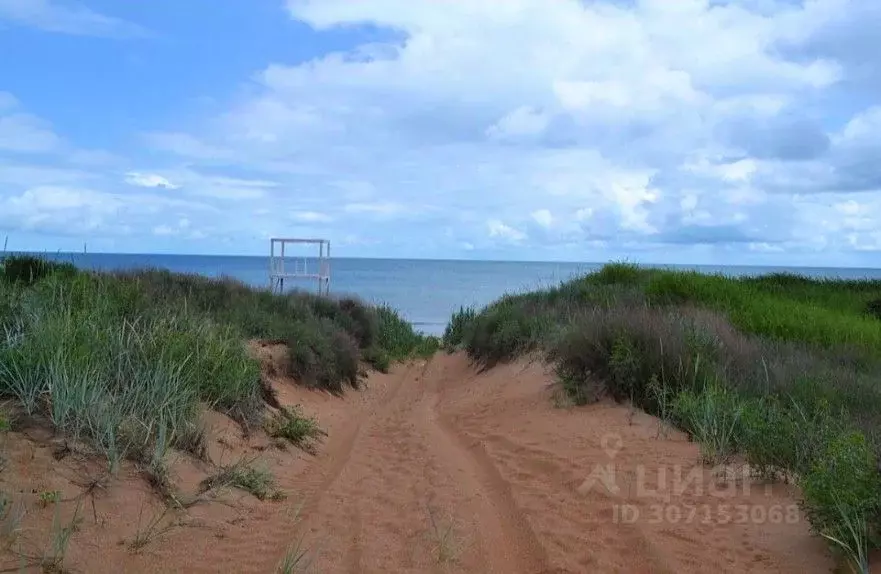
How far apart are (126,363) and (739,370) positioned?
747 cm

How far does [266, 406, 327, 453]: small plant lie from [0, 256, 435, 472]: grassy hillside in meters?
0.24

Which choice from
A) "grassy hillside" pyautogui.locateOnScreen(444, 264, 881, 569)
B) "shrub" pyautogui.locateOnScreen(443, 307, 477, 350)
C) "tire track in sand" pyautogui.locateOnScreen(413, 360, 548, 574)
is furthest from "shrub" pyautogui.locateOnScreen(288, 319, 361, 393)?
"shrub" pyautogui.locateOnScreen(443, 307, 477, 350)

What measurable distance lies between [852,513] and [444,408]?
28.2ft

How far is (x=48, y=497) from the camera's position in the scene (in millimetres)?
5047

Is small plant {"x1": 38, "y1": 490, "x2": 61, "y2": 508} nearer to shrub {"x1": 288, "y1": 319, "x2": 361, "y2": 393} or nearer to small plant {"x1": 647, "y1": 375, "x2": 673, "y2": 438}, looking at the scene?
small plant {"x1": 647, "y1": 375, "x2": 673, "y2": 438}

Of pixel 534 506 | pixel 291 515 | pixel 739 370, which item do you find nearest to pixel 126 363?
pixel 291 515

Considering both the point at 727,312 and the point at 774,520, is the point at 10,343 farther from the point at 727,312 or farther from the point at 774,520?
the point at 727,312

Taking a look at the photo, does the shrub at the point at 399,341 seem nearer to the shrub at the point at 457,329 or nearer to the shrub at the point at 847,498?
the shrub at the point at 457,329

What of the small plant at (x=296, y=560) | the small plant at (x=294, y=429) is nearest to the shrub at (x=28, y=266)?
the small plant at (x=294, y=429)

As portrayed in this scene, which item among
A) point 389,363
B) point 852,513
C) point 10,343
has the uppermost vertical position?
→ point 10,343

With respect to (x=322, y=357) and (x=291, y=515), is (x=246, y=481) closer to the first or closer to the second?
(x=291, y=515)

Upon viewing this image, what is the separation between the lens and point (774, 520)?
222 inches

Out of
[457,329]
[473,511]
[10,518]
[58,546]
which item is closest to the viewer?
[58,546]

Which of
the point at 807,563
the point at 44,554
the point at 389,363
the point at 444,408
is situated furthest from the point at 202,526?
the point at 389,363
